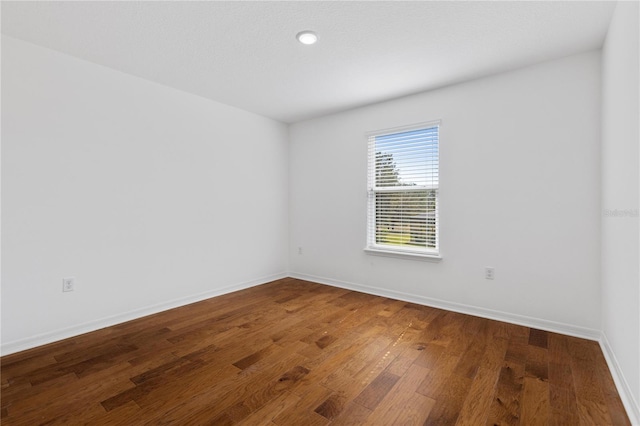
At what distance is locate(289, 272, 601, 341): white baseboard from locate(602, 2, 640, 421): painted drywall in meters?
0.22

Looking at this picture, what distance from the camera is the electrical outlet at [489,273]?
3102 mm

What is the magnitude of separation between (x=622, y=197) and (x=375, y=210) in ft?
8.11

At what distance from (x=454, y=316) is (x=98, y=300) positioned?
356 cm

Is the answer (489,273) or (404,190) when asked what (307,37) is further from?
(489,273)

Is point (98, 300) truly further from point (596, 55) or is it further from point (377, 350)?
point (596, 55)

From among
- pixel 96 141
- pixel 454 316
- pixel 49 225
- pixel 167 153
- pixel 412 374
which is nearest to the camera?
pixel 412 374

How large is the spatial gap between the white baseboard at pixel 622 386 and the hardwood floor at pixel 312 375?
4 centimetres

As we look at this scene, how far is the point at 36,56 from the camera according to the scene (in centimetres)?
253

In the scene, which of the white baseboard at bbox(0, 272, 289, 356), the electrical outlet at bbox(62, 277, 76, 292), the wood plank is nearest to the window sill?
the wood plank

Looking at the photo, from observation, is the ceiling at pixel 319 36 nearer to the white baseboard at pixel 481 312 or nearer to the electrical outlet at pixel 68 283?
the electrical outlet at pixel 68 283

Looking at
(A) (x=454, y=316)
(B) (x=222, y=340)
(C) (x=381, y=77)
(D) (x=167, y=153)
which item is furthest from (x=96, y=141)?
(A) (x=454, y=316)

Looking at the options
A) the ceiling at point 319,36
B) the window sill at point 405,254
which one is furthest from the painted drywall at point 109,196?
the window sill at point 405,254

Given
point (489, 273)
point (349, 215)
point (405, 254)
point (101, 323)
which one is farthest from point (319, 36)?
point (101, 323)

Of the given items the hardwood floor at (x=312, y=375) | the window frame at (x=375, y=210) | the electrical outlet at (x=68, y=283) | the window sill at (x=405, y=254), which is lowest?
the hardwood floor at (x=312, y=375)
